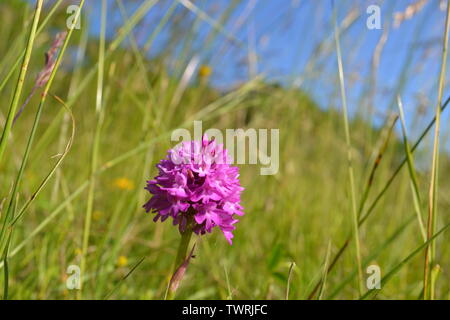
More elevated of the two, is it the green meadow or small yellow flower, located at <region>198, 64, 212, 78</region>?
small yellow flower, located at <region>198, 64, 212, 78</region>

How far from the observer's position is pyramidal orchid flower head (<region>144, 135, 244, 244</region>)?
0.48m

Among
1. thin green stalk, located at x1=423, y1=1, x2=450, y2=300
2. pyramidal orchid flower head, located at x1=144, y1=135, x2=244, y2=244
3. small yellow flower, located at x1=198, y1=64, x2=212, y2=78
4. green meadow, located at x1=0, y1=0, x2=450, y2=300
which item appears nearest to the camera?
pyramidal orchid flower head, located at x1=144, y1=135, x2=244, y2=244

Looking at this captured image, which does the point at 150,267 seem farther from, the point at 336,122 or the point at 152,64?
the point at 336,122

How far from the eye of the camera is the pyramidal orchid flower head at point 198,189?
1.58 feet

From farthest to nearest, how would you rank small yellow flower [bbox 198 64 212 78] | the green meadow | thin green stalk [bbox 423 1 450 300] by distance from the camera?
1. small yellow flower [bbox 198 64 212 78]
2. the green meadow
3. thin green stalk [bbox 423 1 450 300]

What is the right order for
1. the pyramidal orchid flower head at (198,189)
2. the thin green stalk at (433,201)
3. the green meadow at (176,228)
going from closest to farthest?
the pyramidal orchid flower head at (198,189) → the thin green stalk at (433,201) → the green meadow at (176,228)

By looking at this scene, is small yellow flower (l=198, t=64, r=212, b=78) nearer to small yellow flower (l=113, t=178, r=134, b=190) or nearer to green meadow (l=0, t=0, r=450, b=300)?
green meadow (l=0, t=0, r=450, b=300)

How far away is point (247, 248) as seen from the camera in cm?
139

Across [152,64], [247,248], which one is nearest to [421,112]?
[247,248]

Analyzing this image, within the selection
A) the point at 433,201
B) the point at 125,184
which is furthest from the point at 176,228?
the point at 433,201

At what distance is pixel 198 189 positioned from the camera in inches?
19.1
